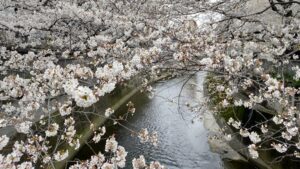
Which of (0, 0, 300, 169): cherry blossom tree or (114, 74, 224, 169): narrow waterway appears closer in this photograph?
(0, 0, 300, 169): cherry blossom tree

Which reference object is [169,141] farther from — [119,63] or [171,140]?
[119,63]

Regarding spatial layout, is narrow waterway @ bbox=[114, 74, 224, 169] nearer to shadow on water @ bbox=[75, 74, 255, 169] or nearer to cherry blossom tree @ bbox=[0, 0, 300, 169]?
shadow on water @ bbox=[75, 74, 255, 169]

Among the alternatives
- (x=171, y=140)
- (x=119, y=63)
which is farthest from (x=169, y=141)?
(x=119, y=63)

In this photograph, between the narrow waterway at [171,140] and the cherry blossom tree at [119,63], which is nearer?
the cherry blossom tree at [119,63]

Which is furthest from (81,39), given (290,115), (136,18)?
(290,115)

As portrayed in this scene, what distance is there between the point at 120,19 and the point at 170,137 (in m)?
7.19

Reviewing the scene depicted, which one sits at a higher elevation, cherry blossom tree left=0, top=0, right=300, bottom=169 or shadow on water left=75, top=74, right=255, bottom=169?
cherry blossom tree left=0, top=0, right=300, bottom=169

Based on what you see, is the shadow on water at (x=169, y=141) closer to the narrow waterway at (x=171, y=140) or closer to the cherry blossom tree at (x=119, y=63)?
the narrow waterway at (x=171, y=140)

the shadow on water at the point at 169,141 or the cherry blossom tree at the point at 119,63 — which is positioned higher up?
the cherry blossom tree at the point at 119,63

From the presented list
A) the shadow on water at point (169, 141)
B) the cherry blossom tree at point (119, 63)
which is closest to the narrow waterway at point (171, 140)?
the shadow on water at point (169, 141)

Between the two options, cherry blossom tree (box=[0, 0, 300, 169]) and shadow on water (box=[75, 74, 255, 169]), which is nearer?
cherry blossom tree (box=[0, 0, 300, 169])

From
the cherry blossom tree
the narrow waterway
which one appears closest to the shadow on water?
the narrow waterway

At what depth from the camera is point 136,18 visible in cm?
934

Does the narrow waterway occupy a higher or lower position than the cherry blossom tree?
lower
